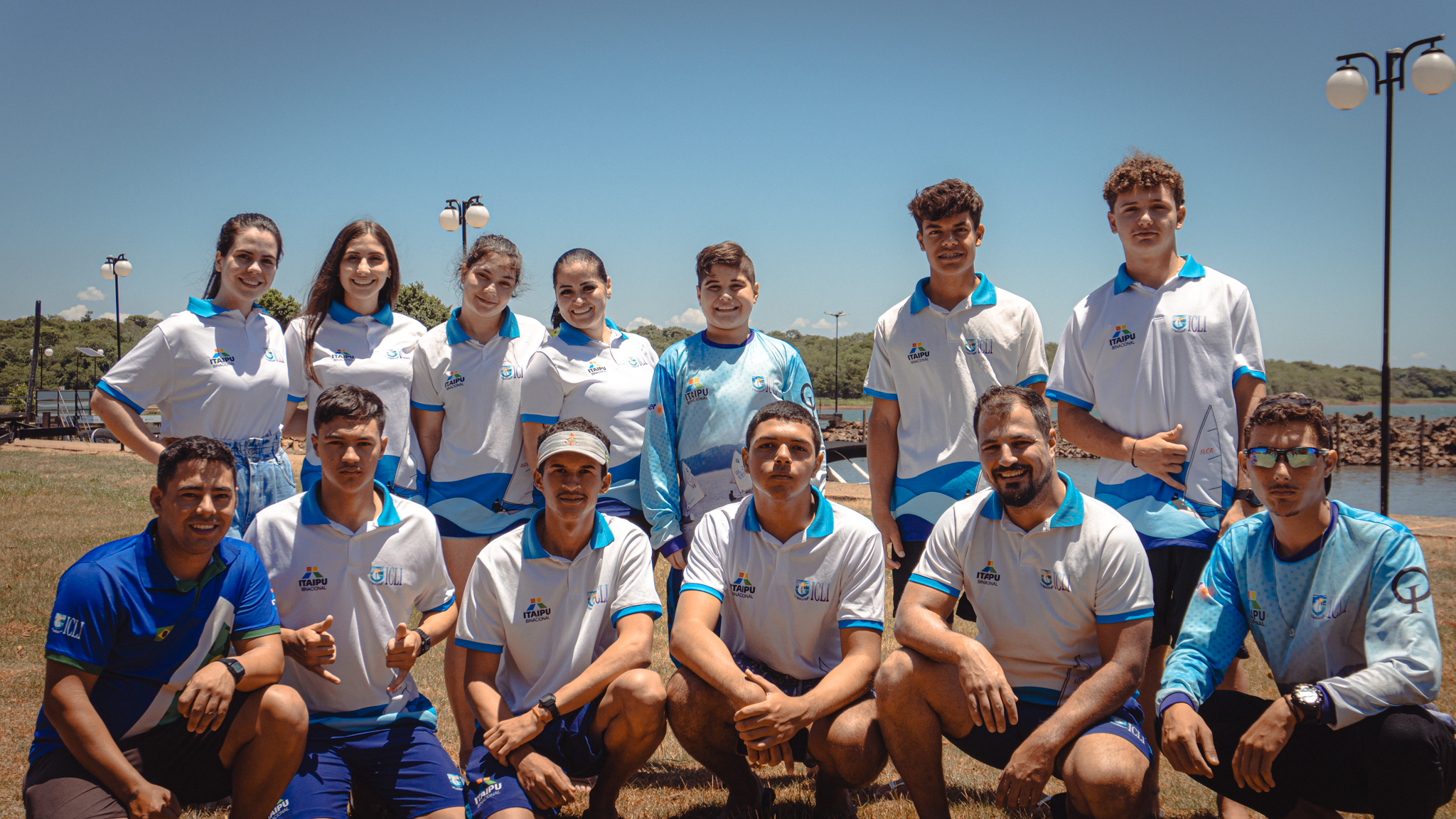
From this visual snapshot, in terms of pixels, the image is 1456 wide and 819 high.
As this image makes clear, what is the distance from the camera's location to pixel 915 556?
438 centimetres

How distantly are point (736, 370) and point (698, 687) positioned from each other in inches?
62.8

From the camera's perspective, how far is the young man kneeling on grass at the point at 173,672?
9.30 ft

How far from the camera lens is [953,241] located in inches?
166

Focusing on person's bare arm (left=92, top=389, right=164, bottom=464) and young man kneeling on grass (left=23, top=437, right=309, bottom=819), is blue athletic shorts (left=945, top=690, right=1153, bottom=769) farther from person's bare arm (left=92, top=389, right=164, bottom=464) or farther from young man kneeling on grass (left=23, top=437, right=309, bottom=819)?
person's bare arm (left=92, top=389, right=164, bottom=464)

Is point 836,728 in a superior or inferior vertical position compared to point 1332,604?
inferior

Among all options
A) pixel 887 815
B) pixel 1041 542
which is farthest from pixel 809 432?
pixel 887 815

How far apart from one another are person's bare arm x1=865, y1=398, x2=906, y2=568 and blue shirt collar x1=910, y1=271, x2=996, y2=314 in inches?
20.5

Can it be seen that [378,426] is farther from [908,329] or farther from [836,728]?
[908,329]

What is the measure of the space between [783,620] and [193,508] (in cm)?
230

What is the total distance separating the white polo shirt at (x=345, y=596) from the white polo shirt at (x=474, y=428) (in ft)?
3.56

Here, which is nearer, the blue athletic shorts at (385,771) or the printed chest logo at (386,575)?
the blue athletic shorts at (385,771)

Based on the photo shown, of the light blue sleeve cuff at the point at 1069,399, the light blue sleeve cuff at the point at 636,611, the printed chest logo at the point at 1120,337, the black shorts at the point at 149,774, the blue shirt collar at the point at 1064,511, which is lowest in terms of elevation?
the black shorts at the point at 149,774

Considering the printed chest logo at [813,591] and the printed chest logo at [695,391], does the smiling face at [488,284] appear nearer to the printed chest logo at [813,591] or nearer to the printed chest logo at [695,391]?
the printed chest logo at [695,391]

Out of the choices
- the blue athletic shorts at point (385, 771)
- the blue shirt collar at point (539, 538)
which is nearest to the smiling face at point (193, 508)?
the blue athletic shorts at point (385, 771)
